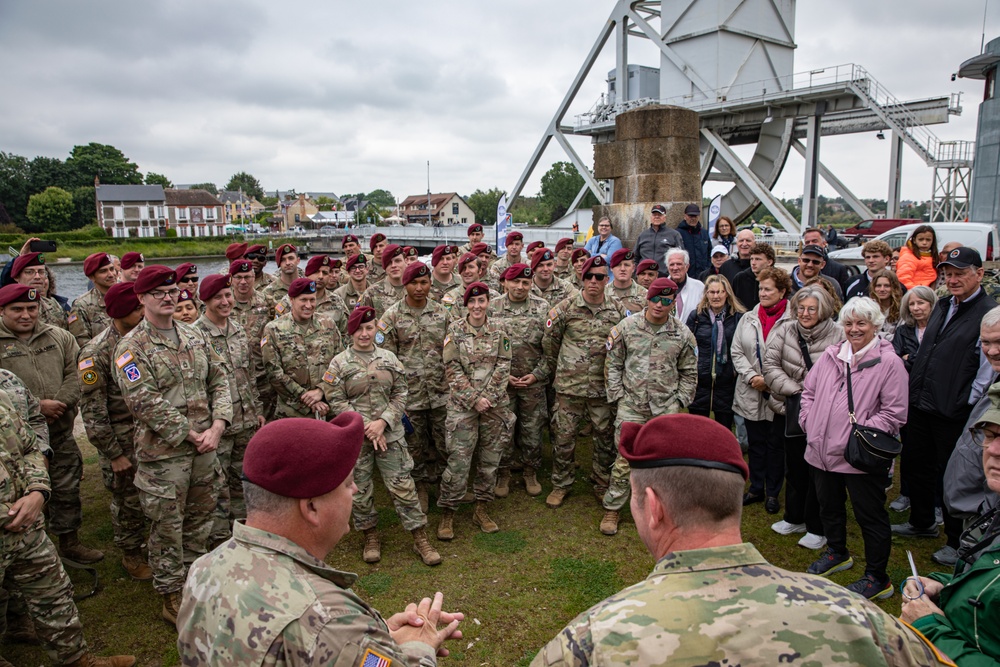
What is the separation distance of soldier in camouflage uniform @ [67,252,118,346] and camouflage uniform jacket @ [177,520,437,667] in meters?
4.87

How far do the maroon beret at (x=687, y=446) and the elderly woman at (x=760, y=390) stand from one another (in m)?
3.74

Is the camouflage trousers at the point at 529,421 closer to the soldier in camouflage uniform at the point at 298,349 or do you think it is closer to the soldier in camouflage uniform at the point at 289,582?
the soldier in camouflage uniform at the point at 298,349

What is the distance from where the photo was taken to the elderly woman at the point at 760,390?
17.0ft

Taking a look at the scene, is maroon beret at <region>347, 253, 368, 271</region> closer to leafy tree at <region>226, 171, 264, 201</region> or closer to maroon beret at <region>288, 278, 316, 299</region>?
maroon beret at <region>288, 278, 316, 299</region>

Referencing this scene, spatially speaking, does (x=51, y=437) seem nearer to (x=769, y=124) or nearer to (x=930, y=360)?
(x=930, y=360)

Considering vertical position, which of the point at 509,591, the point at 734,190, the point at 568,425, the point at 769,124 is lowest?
the point at 509,591

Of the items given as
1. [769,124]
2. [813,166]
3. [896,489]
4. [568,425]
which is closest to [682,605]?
[568,425]

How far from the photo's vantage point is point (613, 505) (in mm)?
5133

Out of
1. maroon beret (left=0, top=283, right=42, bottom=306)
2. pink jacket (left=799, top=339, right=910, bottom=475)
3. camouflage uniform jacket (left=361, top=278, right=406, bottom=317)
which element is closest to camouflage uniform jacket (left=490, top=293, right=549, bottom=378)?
camouflage uniform jacket (left=361, top=278, right=406, bottom=317)

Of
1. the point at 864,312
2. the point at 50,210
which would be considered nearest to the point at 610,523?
the point at 864,312

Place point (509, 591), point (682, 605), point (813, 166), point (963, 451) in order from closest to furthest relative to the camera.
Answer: point (682, 605), point (963, 451), point (509, 591), point (813, 166)

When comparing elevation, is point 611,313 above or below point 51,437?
above

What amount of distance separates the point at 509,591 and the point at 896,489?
13.0 feet

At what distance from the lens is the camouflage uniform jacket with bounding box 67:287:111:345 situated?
5594 mm
